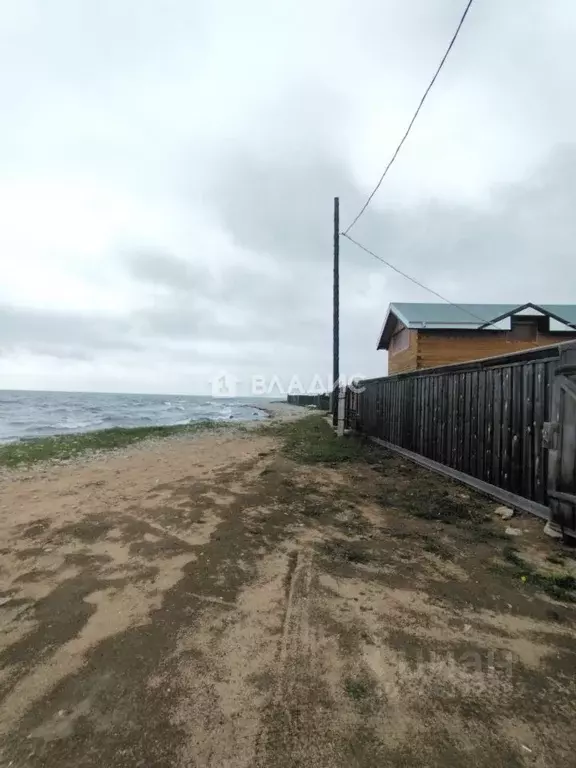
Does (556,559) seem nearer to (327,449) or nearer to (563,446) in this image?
(563,446)

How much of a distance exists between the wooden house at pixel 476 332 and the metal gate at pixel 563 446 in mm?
12038

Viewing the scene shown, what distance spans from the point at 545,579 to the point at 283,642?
231 cm

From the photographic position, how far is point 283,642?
242cm

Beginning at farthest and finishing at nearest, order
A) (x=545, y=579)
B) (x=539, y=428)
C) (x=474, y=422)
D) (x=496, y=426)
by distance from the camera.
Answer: (x=474, y=422)
(x=496, y=426)
(x=539, y=428)
(x=545, y=579)

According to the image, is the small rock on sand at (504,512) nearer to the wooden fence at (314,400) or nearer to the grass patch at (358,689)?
the grass patch at (358,689)

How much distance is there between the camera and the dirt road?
1.73m

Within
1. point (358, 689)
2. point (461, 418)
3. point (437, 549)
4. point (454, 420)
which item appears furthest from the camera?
point (454, 420)

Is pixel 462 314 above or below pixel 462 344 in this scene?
above

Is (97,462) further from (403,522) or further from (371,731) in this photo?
(371,731)

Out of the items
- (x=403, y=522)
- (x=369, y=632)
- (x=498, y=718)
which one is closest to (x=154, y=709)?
(x=369, y=632)

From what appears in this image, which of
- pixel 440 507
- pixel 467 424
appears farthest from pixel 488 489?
pixel 467 424

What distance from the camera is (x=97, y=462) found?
981 centimetres

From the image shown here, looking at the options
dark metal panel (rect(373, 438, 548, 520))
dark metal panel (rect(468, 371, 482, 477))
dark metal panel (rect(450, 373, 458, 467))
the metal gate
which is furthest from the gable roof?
the metal gate

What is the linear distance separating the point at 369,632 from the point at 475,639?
0.65m
